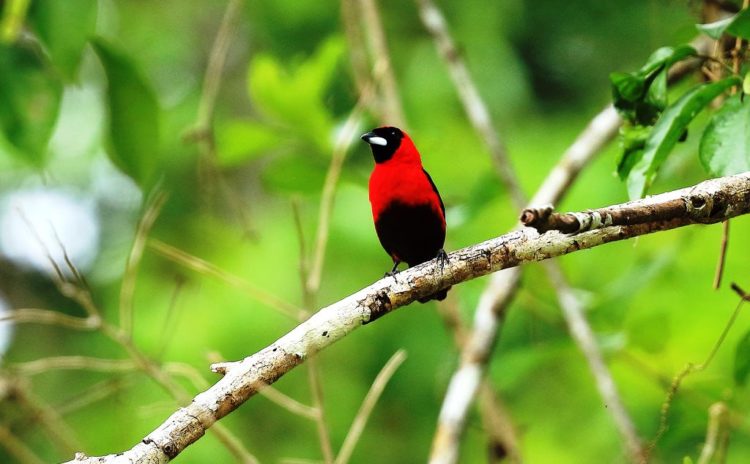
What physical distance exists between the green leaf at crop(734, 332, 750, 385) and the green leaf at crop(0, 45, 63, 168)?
2.17 meters

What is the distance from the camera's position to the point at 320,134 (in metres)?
3.95

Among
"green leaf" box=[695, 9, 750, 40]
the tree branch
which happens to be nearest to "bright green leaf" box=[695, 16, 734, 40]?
"green leaf" box=[695, 9, 750, 40]

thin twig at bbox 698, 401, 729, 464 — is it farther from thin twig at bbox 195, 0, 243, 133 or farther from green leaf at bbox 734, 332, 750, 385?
thin twig at bbox 195, 0, 243, 133

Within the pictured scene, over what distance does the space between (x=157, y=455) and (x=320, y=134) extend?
2256 mm

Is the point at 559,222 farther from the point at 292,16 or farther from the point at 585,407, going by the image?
the point at 292,16

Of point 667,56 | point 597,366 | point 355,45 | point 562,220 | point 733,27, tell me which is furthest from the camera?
point 355,45

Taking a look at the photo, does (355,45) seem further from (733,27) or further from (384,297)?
(384,297)

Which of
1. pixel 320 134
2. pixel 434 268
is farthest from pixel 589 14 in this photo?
pixel 434 268

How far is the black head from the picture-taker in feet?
13.3

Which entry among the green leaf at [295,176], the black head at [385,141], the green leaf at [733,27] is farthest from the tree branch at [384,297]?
the black head at [385,141]

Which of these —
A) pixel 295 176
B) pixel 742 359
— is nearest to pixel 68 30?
pixel 295 176

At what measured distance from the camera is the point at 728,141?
2312mm

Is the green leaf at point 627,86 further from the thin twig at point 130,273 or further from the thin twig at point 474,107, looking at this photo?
the thin twig at point 130,273

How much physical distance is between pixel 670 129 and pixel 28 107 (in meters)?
2.00
